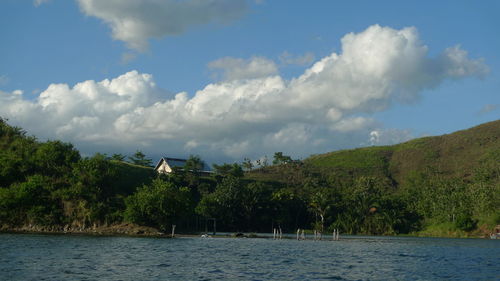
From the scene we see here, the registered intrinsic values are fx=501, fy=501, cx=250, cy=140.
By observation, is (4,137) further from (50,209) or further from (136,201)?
(136,201)

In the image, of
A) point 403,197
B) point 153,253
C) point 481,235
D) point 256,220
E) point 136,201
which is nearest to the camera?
point 153,253

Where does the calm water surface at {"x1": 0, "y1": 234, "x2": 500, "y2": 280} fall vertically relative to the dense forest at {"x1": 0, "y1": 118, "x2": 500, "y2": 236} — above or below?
below

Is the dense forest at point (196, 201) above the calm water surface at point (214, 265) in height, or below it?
above

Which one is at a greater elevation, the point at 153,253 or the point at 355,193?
the point at 355,193

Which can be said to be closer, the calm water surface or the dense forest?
the calm water surface

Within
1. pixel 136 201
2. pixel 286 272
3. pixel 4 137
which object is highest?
pixel 4 137

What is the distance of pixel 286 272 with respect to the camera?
169 ft

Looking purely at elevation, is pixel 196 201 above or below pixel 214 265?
above

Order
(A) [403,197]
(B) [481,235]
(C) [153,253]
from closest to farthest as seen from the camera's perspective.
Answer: (C) [153,253], (B) [481,235], (A) [403,197]

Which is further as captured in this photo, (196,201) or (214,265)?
(196,201)

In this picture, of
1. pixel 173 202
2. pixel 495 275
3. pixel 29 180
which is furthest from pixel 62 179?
pixel 495 275

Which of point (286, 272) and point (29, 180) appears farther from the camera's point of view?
point (29, 180)

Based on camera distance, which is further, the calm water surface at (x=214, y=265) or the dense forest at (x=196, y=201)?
the dense forest at (x=196, y=201)

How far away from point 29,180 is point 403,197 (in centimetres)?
12350
